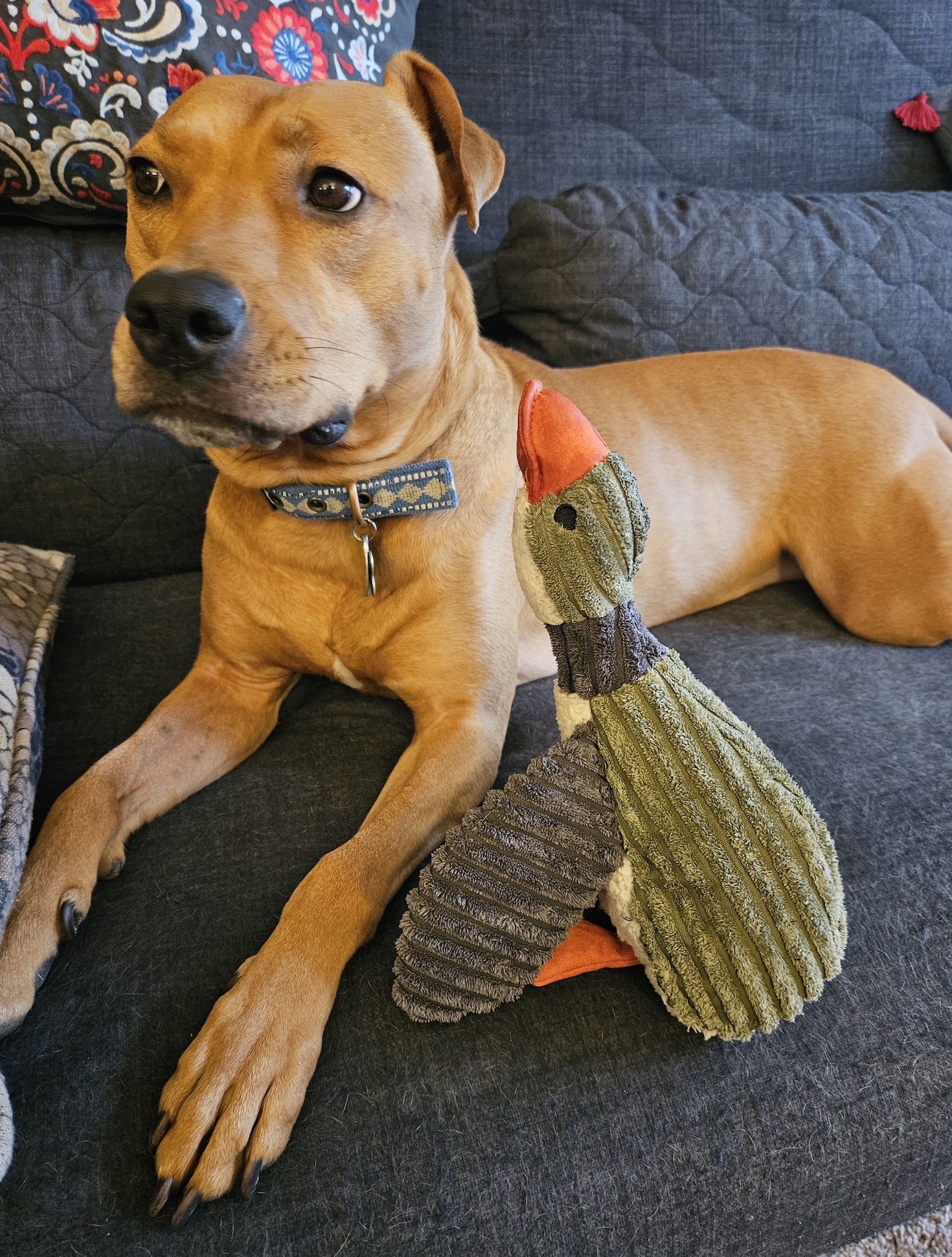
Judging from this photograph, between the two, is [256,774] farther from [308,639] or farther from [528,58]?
[528,58]

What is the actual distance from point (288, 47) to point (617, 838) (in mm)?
1518

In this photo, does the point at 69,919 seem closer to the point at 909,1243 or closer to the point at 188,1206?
the point at 188,1206

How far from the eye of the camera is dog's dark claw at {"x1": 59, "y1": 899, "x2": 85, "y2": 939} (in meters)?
0.92

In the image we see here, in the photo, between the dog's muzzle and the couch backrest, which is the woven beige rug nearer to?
the dog's muzzle

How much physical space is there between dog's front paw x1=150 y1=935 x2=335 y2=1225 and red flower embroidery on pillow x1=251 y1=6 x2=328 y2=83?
4.93ft

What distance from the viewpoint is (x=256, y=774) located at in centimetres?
122

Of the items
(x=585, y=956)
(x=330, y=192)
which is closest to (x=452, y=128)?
(x=330, y=192)


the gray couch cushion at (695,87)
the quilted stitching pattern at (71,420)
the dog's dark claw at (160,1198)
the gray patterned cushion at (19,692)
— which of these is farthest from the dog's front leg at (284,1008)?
the gray couch cushion at (695,87)

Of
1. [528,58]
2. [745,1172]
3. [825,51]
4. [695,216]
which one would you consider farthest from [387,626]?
[825,51]

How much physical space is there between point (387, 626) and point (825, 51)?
6.88 ft

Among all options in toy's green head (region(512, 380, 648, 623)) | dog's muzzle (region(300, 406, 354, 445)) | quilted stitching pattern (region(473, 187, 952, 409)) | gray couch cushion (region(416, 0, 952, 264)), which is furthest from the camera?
gray couch cushion (region(416, 0, 952, 264))

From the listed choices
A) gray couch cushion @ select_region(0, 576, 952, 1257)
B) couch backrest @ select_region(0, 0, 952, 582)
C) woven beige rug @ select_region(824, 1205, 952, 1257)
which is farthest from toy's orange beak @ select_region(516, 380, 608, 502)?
couch backrest @ select_region(0, 0, 952, 582)

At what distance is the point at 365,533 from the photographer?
3.97 feet

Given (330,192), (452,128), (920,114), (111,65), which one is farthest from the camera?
(920,114)
